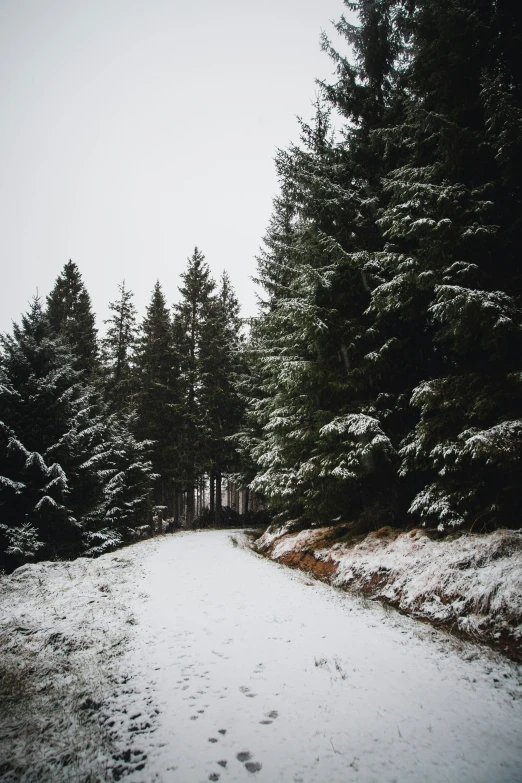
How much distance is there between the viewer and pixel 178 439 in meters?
25.9

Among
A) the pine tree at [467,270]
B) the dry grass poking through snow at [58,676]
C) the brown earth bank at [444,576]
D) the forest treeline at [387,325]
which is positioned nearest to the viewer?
the dry grass poking through snow at [58,676]

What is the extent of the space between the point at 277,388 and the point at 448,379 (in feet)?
21.9

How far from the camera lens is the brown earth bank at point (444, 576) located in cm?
454

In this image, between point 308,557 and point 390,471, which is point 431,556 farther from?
point 308,557

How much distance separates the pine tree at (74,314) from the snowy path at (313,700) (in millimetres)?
24086

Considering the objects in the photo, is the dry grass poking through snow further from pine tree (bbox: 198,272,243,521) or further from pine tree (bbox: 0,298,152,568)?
pine tree (bbox: 198,272,243,521)

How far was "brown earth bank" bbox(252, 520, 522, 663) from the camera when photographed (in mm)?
4535

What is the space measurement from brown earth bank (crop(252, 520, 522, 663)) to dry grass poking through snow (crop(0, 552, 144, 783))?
14.7 ft

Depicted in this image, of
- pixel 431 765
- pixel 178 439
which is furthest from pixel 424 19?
pixel 178 439

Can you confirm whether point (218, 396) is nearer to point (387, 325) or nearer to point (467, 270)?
point (387, 325)

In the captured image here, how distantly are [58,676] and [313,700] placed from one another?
2885mm

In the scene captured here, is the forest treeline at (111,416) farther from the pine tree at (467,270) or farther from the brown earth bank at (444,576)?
the pine tree at (467,270)

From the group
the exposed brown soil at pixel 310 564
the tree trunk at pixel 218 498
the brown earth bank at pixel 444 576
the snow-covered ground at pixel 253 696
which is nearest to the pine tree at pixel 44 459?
the snow-covered ground at pixel 253 696

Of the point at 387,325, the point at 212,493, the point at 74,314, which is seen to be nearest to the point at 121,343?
the point at 74,314
